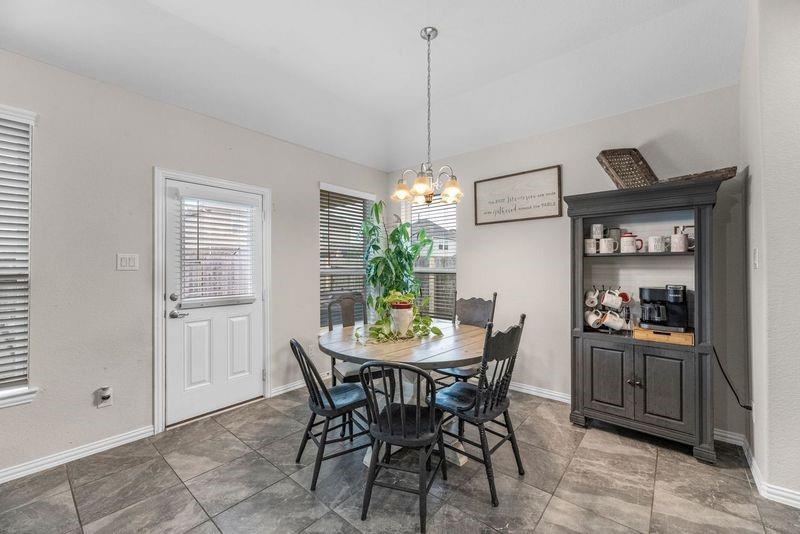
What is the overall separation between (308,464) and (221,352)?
1380mm

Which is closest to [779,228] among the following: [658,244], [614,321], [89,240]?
[658,244]

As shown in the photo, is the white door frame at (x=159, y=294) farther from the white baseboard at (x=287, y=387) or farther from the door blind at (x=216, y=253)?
the white baseboard at (x=287, y=387)

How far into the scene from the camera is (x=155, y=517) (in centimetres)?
179

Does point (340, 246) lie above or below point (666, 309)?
above

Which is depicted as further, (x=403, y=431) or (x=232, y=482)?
(x=232, y=482)

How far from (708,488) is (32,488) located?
3843 millimetres

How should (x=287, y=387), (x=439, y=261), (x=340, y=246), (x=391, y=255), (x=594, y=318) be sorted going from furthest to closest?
(x=439, y=261), (x=340, y=246), (x=391, y=255), (x=287, y=387), (x=594, y=318)

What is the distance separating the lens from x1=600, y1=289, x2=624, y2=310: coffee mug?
2.68 m

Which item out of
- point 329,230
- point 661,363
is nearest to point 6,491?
point 329,230

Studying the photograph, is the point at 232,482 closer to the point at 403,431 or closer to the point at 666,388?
the point at 403,431

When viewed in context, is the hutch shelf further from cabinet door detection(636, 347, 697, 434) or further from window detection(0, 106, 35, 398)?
window detection(0, 106, 35, 398)

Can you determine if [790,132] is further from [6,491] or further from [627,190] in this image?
[6,491]

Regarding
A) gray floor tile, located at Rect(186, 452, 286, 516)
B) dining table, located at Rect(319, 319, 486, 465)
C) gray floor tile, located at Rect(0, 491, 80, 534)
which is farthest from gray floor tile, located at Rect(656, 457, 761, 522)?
gray floor tile, located at Rect(0, 491, 80, 534)

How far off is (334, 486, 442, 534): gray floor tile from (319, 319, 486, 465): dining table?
0.34 metres
